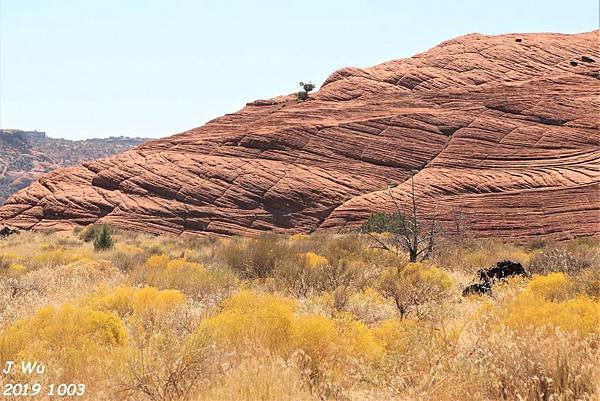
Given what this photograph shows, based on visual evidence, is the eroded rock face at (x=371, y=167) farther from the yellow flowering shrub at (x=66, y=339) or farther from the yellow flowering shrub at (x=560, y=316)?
the yellow flowering shrub at (x=66, y=339)

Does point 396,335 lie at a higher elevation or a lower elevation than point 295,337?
lower

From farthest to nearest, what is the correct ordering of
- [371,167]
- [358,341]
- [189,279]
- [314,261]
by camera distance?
1. [371,167]
2. [314,261]
3. [189,279]
4. [358,341]

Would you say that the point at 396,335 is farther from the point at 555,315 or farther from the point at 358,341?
the point at 555,315

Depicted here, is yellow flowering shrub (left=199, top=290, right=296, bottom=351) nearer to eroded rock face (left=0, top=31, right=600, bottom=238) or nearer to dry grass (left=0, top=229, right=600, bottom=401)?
dry grass (left=0, top=229, right=600, bottom=401)

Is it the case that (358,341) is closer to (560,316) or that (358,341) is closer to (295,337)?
(295,337)

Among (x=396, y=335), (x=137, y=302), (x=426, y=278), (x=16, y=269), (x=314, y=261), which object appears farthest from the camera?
(x=16, y=269)

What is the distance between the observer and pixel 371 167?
41.5 metres

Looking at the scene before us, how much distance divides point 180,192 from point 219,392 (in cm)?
3687

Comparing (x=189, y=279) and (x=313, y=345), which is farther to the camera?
(x=189, y=279)

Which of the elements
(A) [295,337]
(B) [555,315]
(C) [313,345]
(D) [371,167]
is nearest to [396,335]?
(C) [313,345]

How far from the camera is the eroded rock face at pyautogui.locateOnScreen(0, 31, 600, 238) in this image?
1366 inches

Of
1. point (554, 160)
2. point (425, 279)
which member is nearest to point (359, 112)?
point (554, 160)

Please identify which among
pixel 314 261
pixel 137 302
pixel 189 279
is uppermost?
pixel 137 302

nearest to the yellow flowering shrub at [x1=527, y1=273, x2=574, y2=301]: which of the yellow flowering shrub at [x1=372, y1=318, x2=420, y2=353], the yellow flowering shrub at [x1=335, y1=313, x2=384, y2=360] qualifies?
the yellow flowering shrub at [x1=372, y1=318, x2=420, y2=353]
